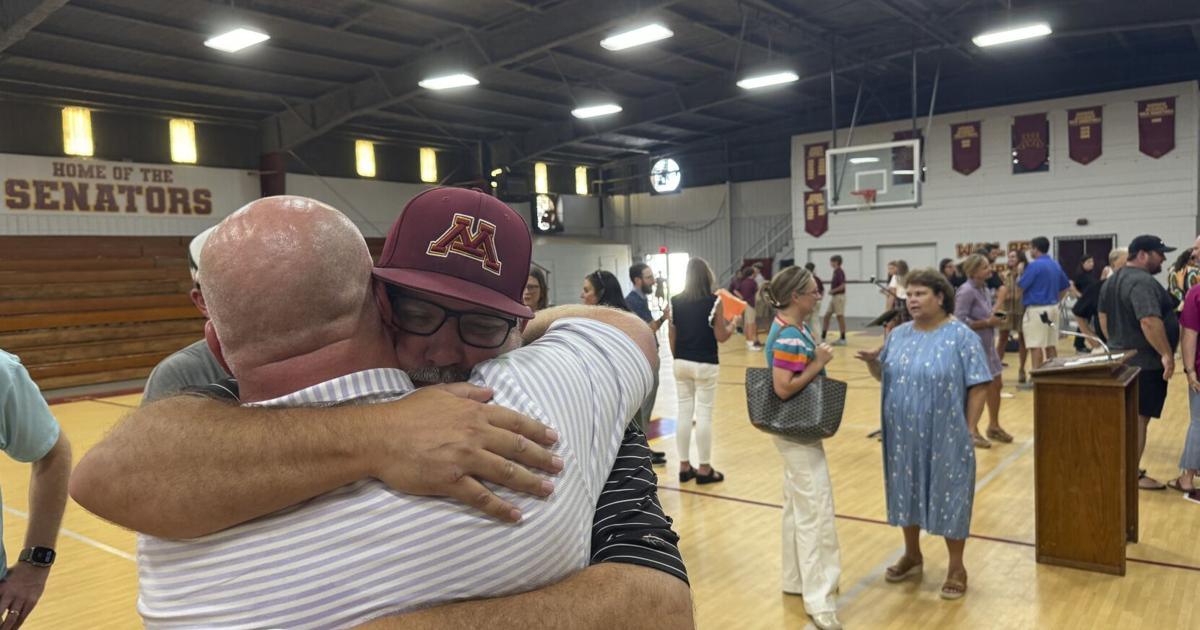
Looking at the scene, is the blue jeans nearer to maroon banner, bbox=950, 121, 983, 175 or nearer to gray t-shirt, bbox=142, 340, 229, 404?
gray t-shirt, bbox=142, 340, 229, 404

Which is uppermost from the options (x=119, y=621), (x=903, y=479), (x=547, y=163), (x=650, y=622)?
(x=547, y=163)

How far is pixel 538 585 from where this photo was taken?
3.02 ft

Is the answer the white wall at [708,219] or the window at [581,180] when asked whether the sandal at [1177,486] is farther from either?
the window at [581,180]

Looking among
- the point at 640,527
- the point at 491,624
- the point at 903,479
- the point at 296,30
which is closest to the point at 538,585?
the point at 491,624

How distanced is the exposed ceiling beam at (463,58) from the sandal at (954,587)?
845 centimetres

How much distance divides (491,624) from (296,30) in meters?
12.4

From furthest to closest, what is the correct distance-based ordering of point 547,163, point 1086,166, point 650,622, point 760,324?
1. point 547,163
2. point 760,324
3. point 1086,166
4. point 650,622

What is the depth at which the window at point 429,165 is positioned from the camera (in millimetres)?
20328

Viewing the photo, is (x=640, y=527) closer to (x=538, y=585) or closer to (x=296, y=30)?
(x=538, y=585)

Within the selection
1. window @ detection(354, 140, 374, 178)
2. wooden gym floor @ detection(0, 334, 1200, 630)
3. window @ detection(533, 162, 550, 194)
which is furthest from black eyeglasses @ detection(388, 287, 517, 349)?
window @ detection(533, 162, 550, 194)

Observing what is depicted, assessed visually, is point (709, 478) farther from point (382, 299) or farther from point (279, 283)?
point (279, 283)

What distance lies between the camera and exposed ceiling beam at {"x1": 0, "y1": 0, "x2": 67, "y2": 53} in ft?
28.0

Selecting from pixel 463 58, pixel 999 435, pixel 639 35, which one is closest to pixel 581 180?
pixel 463 58

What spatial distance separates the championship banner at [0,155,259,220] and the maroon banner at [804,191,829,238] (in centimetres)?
1319
